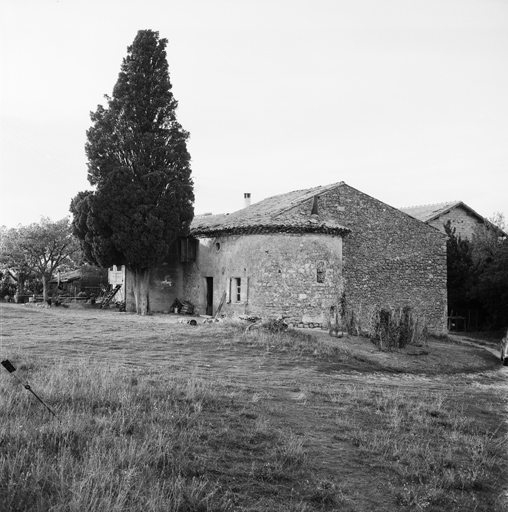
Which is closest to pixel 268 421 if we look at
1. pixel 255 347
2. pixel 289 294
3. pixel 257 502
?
pixel 257 502

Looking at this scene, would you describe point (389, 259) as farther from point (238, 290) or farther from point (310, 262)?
point (238, 290)

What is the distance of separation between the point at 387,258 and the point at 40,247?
22.7m

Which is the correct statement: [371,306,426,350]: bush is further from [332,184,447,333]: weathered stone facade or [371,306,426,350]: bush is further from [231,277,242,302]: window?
[231,277,242,302]: window

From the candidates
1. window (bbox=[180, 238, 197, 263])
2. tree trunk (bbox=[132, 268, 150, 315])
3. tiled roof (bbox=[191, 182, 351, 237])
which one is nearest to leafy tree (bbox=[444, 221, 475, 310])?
tiled roof (bbox=[191, 182, 351, 237])

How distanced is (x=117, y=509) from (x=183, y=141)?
22.1m

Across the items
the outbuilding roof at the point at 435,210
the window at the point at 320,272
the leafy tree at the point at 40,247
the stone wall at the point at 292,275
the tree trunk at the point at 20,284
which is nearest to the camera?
the stone wall at the point at 292,275

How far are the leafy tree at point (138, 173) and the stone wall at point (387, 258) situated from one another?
7.01 meters

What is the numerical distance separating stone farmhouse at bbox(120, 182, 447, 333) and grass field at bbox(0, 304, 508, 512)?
25.8ft

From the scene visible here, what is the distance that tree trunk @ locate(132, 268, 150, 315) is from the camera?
25447 mm

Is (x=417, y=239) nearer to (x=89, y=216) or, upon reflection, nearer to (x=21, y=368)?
(x=89, y=216)

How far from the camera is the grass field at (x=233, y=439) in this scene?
17.7ft

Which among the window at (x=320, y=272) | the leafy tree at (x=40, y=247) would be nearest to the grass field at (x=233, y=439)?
the window at (x=320, y=272)

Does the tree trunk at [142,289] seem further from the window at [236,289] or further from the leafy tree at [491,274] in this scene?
the leafy tree at [491,274]

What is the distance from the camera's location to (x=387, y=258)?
80.4ft
